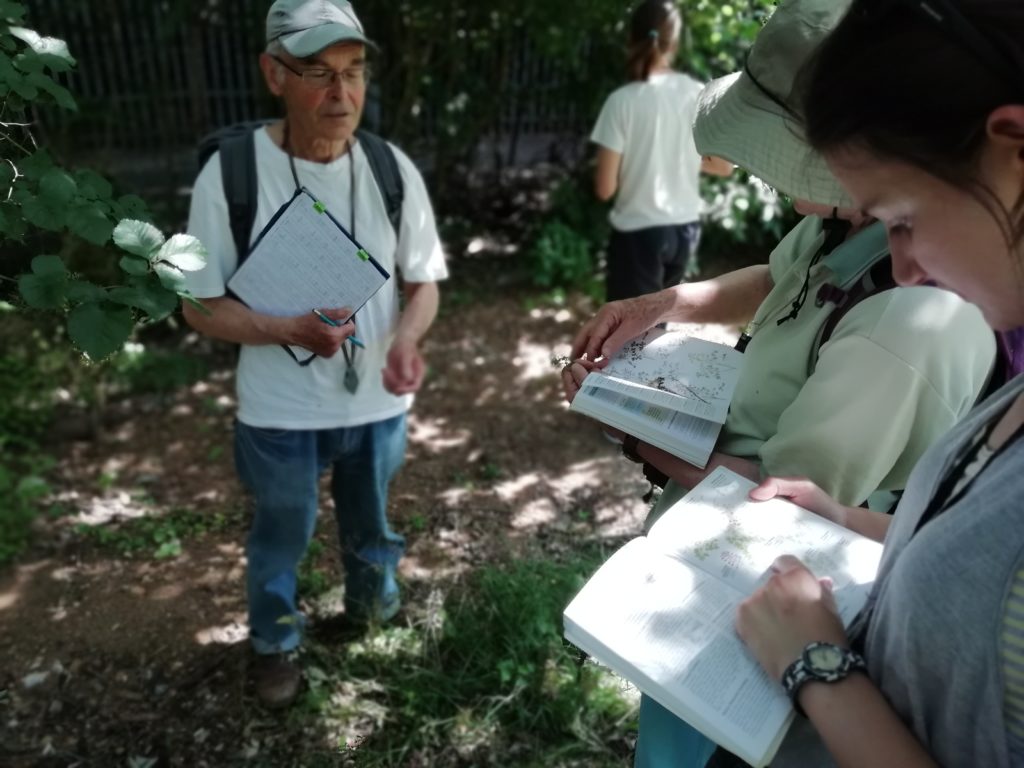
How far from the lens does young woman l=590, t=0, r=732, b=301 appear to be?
4.13 m

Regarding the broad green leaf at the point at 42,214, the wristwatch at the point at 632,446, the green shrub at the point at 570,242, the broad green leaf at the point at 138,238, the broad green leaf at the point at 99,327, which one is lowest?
the green shrub at the point at 570,242

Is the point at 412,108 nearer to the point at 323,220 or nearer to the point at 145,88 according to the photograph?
the point at 145,88

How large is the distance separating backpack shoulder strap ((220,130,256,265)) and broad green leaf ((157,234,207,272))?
30.5 inches

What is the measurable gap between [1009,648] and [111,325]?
1321 mm

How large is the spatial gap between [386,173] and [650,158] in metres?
2.30

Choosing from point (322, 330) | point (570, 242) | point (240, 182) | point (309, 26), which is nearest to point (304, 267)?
point (322, 330)

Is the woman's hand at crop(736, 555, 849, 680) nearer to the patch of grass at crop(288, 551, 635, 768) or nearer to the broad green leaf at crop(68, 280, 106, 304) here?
the broad green leaf at crop(68, 280, 106, 304)

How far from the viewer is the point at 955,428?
100 cm

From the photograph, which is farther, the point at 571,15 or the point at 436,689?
the point at 571,15

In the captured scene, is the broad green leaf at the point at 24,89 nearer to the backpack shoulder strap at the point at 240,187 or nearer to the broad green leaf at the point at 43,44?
the broad green leaf at the point at 43,44

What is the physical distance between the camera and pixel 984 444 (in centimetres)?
93

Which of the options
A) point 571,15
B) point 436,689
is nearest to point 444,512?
point 436,689

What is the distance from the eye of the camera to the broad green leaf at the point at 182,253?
55.1 inches

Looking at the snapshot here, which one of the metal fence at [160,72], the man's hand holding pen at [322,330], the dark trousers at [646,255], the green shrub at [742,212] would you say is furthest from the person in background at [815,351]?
the metal fence at [160,72]
